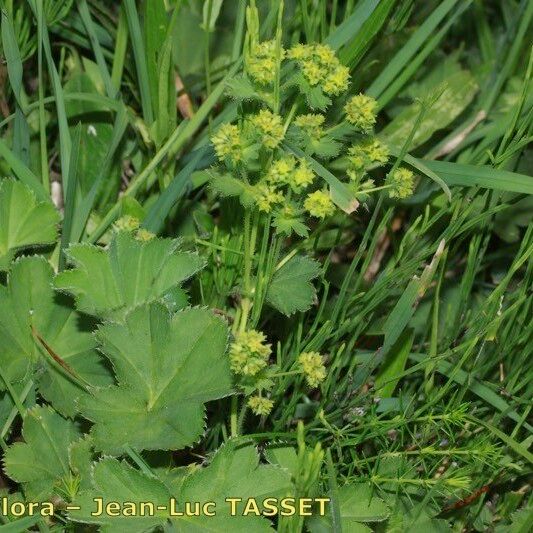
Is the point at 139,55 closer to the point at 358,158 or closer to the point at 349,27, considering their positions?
the point at 349,27

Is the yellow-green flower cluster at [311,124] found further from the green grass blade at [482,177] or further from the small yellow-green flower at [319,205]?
the green grass blade at [482,177]

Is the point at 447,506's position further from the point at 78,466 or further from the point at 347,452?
the point at 78,466

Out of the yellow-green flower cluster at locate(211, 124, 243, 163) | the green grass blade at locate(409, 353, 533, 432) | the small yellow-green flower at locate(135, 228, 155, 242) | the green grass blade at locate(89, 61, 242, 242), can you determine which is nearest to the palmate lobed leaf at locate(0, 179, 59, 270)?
the green grass blade at locate(89, 61, 242, 242)

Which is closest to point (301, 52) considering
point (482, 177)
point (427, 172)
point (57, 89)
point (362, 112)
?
point (362, 112)

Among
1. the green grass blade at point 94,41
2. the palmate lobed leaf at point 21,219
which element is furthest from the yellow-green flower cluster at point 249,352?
the green grass blade at point 94,41

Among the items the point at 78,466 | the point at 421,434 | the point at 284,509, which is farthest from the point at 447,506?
the point at 78,466

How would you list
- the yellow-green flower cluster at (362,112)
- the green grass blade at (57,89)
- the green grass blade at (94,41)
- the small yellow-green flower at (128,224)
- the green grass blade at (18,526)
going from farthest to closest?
the green grass blade at (94,41)
the green grass blade at (57,89)
the small yellow-green flower at (128,224)
the yellow-green flower cluster at (362,112)
the green grass blade at (18,526)
